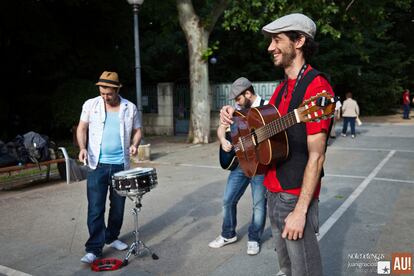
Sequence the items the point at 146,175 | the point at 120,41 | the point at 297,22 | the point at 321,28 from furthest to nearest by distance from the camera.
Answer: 1. the point at 120,41
2. the point at 321,28
3. the point at 146,175
4. the point at 297,22

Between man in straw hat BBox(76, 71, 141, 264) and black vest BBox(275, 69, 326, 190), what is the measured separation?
234 centimetres

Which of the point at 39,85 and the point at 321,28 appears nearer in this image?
the point at 321,28

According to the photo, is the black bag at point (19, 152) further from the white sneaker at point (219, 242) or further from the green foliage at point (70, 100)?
the green foliage at point (70, 100)

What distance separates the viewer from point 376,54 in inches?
1035

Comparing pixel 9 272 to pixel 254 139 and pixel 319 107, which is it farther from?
pixel 319 107

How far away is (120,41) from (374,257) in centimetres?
1753

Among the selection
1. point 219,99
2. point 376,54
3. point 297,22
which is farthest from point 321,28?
point 376,54

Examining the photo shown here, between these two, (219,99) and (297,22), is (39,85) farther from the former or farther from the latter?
(297,22)

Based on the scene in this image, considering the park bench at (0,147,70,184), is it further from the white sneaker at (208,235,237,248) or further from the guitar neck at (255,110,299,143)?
the guitar neck at (255,110,299,143)

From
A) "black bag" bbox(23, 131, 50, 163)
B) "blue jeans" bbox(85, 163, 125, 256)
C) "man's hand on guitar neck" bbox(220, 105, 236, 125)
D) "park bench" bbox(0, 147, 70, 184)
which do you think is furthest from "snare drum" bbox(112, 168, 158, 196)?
"black bag" bbox(23, 131, 50, 163)

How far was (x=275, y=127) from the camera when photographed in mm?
2434

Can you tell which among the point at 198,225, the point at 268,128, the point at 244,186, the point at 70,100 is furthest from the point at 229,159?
the point at 70,100
